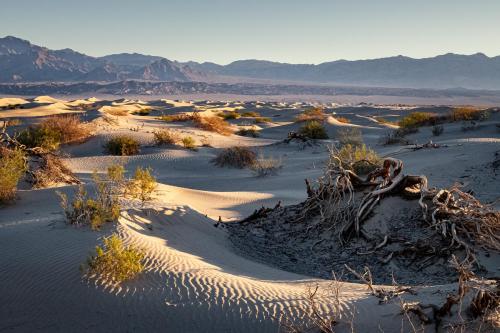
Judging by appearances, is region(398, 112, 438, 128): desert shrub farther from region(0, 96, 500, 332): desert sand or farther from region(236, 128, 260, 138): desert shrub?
region(0, 96, 500, 332): desert sand

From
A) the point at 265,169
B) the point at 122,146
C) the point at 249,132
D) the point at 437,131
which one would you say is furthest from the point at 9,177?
the point at 249,132

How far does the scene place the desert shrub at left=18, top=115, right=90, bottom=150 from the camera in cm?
1606

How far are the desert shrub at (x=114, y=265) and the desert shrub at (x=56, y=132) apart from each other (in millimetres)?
12138

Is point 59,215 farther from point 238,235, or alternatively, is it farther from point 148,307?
point 148,307

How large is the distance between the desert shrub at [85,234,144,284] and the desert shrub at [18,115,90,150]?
1214cm

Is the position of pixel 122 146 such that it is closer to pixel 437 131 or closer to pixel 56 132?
pixel 56 132

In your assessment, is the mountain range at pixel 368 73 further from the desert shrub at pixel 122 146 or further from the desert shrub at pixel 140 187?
the desert shrub at pixel 140 187

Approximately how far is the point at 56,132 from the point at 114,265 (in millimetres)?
14112

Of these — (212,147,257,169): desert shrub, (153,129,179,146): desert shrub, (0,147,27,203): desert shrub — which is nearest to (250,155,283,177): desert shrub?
(212,147,257,169): desert shrub

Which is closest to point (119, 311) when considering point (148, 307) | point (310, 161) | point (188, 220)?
point (148, 307)

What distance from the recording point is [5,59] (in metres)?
184

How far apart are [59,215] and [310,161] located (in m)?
10.3

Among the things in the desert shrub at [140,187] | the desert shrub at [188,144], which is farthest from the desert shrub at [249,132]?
the desert shrub at [140,187]

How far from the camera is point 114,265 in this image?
4496mm
